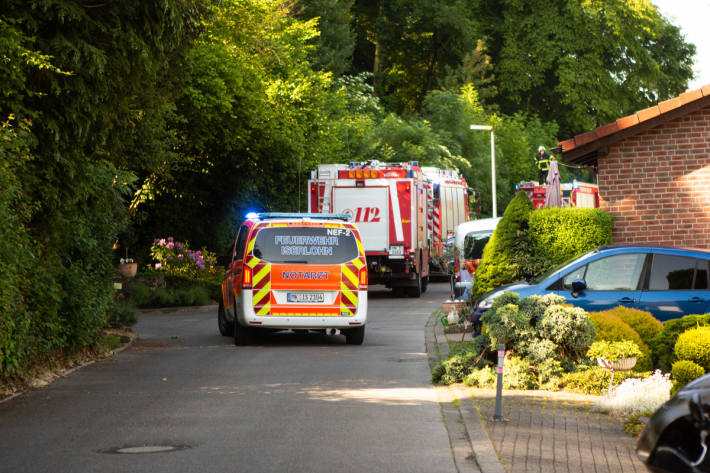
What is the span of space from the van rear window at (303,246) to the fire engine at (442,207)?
14001 mm

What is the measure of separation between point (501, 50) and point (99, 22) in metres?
50.6

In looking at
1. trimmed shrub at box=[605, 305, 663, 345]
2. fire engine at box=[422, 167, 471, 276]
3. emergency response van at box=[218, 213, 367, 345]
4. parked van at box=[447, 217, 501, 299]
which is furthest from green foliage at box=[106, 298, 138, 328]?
fire engine at box=[422, 167, 471, 276]

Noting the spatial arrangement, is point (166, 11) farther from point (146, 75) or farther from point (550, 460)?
point (550, 460)

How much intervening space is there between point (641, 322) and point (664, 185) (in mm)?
5353

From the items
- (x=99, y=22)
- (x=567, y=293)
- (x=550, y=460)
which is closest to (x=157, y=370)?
(x=99, y=22)

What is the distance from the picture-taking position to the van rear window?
53.9ft

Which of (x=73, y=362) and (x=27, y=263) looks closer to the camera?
(x=27, y=263)

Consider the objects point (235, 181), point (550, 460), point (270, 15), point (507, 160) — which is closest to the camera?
point (550, 460)

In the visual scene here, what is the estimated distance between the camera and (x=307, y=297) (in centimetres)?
1623

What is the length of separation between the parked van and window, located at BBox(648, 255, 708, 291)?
23.0 ft

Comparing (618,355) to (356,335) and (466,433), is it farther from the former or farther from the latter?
(356,335)

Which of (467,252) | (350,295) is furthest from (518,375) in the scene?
(467,252)

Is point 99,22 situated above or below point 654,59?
below

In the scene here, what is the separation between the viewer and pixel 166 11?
11.7 metres
